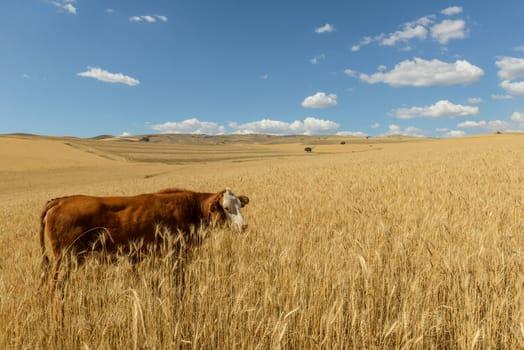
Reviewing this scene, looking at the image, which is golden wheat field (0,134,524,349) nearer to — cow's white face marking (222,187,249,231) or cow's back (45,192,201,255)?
cow's white face marking (222,187,249,231)

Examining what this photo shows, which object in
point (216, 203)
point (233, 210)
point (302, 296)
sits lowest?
point (302, 296)

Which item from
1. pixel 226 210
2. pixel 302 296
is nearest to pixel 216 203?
pixel 226 210

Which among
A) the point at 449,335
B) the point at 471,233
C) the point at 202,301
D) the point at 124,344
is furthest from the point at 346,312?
the point at 471,233

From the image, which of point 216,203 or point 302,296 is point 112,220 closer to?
point 216,203

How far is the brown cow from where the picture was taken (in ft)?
13.6

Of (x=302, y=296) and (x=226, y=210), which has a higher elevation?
(x=226, y=210)

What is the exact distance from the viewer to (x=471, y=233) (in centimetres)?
426

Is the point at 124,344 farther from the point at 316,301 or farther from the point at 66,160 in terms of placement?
the point at 66,160

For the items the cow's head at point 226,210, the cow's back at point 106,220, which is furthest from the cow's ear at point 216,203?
the cow's back at point 106,220

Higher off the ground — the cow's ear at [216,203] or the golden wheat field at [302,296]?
the cow's ear at [216,203]

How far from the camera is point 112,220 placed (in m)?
4.36

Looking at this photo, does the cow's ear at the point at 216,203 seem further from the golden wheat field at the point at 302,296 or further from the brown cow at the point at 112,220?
the golden wheat field at the point at 302,296

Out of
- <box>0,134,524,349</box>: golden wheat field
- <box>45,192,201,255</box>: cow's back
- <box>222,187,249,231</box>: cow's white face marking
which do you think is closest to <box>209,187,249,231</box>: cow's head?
<box>222,187,249,231</box>: cow's white face marking

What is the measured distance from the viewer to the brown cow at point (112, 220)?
4133 millimetres
